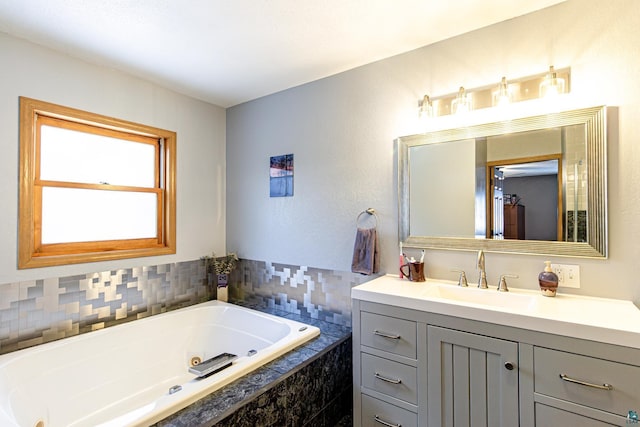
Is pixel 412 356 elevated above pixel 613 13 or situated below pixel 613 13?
below

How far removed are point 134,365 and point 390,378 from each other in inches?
69.7

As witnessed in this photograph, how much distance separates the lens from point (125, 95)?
8.00 ft

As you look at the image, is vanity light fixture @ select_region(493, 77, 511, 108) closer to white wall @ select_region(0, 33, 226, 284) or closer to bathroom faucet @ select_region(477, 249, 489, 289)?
bathroom faucet @ select_region(477, 249, 489, 289)

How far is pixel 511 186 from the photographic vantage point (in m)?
1.77

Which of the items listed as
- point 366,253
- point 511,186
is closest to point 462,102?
point 511,186

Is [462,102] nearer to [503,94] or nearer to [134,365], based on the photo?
[503,94]

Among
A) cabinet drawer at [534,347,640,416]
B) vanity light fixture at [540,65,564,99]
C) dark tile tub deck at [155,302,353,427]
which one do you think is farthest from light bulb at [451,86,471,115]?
dark tile tub deck at [155,302,353,427]

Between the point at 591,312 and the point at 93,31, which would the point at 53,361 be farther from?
the point at 591,312

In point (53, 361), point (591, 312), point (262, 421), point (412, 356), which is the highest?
point (591, 312)

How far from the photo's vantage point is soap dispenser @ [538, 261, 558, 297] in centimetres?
160

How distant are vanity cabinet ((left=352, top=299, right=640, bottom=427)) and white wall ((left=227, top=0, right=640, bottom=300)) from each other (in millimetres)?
512

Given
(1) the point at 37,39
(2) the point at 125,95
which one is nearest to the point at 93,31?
(1) the point at 37,39

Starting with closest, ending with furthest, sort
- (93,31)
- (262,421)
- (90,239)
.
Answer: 1. (262,421)
2. (93,31)
3. (90,239)

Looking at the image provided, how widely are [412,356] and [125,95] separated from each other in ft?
8.85
